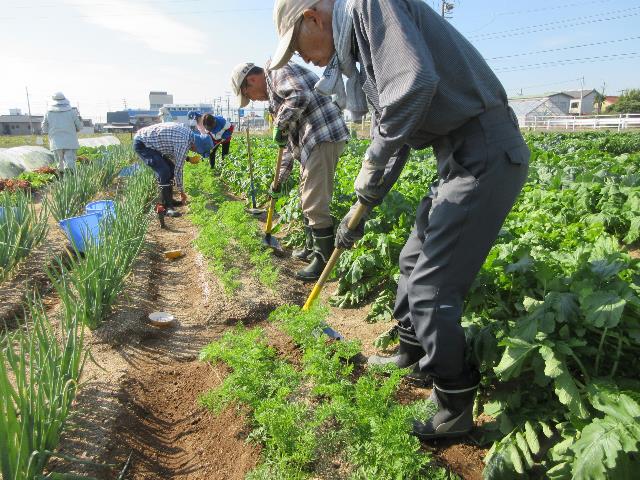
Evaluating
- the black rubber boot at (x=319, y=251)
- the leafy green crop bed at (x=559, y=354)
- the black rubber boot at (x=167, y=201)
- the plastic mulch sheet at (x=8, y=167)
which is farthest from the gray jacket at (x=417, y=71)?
the plastic mulch sheet at (x=8, y=167)

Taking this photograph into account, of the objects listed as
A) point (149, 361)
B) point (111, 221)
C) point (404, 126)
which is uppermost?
point (404, 126)

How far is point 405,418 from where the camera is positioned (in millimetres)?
1678

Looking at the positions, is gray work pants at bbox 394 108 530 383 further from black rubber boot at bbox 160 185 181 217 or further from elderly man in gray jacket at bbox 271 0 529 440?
black rubber boot at bbox 160 185 181 217

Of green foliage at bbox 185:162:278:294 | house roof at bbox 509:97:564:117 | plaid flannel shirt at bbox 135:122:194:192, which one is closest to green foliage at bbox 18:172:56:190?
plaid flannel shirt at bbox 135:122:194:192

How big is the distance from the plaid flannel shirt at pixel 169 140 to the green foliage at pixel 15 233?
2270 millimetres

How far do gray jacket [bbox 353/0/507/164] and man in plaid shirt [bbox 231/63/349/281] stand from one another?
2172 mm

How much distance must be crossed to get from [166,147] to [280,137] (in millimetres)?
2901

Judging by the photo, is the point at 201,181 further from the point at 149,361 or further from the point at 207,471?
the point at 207,471

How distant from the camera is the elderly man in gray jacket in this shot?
5.40 feet

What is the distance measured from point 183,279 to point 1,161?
30.2 ft

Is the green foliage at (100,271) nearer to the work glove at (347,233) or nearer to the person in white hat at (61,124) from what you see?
the work glove at (347,233)

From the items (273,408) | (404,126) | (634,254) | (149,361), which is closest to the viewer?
(404,126)

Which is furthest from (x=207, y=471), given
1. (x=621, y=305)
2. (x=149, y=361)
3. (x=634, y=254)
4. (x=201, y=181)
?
(x=201, y=181)

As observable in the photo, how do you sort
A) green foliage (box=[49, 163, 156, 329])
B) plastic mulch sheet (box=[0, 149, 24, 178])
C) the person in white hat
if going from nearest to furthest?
green foliage (box=[49, 163, 156, 329]) → the person in white hat → plastic mulch sheet (box=[0, 149, 24, 178])
